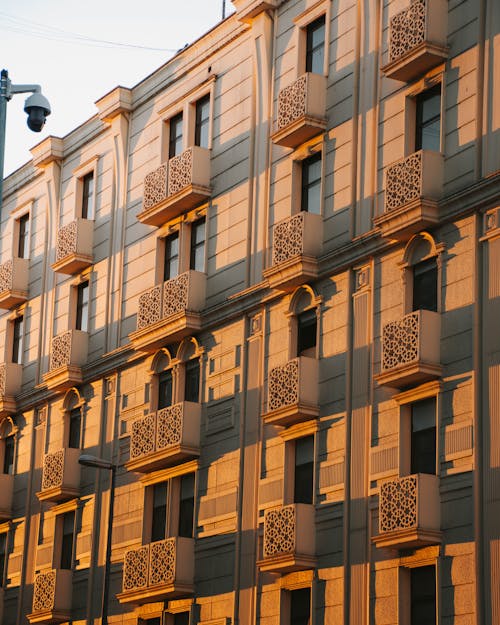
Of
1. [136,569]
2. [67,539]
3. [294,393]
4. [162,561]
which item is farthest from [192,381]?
[67,539]

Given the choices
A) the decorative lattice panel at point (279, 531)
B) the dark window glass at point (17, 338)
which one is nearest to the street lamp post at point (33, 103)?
the decorative lattice panel at point (279, 531)

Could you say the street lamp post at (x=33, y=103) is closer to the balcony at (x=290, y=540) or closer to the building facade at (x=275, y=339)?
the building facade at (x=275, y=339)

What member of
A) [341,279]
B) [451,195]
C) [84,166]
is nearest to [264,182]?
[341,279]

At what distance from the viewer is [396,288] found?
3447cm

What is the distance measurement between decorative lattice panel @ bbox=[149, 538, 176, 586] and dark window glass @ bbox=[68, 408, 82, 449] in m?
8.47

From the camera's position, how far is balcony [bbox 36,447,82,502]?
151ft

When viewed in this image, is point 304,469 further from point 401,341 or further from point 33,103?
point 33,103

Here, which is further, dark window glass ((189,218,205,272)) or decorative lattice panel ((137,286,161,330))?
dark window glass ((189,218,205,272))

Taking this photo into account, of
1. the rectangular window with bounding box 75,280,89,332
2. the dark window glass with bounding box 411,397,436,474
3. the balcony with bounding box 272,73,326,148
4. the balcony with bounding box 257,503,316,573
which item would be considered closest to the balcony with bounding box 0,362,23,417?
the rectangular window with bounding box 75,280,89,332

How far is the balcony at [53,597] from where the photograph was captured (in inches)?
1763

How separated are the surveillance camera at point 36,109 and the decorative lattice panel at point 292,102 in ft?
33.4

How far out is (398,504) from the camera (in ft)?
104

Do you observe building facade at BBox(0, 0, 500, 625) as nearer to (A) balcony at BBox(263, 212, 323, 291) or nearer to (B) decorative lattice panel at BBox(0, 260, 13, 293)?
(A) balcony at BBox(263, 212, 323, 291)

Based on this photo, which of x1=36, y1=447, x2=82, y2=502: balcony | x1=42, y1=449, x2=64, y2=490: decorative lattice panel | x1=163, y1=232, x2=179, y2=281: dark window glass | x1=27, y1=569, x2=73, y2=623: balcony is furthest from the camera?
x1=42, y1=449, x2=64, y2=490: decorative lattice panel
